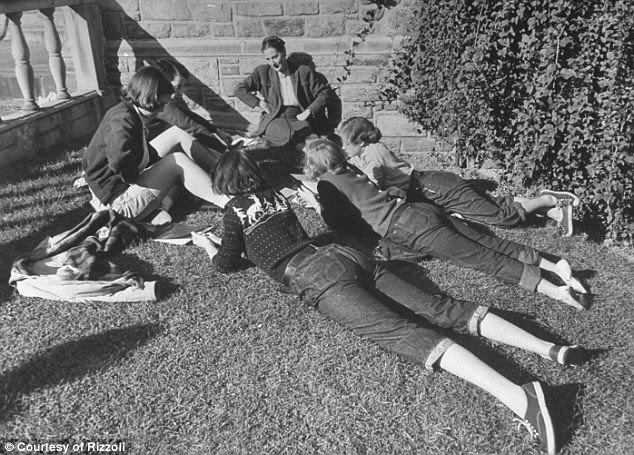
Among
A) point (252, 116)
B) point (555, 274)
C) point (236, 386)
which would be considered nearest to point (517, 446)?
point (236, 386)

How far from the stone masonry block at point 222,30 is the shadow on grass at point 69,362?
4530 millimetres

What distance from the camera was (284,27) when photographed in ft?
22.8

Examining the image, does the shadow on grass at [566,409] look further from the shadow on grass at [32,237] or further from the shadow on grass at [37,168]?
the shadow on grass at [37,168]

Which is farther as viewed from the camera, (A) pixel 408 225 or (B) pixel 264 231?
(A) pixel 408 225

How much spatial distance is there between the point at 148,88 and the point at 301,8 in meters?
2.84

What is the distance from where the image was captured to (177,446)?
2.77m

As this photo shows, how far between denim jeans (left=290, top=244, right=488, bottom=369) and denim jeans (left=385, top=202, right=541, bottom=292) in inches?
26.1

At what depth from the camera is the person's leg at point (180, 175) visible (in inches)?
198

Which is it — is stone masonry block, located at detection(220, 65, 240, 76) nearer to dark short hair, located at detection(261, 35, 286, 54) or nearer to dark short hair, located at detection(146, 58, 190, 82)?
dark short hair, located at detection(146, 58, 190, 82)

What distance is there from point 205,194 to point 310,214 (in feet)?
3.02

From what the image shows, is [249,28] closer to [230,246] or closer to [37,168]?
[37,168]

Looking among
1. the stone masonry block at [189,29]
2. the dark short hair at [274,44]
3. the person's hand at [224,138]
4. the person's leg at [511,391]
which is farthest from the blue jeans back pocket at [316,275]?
the stone masonry block at [189,29]

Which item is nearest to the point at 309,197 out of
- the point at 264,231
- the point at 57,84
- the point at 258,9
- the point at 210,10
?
the point at 264,231

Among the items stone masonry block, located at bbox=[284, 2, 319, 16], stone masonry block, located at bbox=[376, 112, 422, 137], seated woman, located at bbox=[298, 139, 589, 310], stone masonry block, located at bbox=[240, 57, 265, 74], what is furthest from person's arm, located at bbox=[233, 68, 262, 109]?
seated woman, located at bbox=[298, 139, 589, 310]
